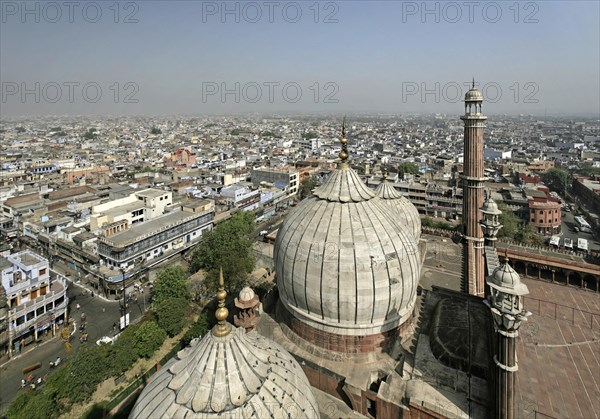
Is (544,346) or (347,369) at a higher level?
(544,346)

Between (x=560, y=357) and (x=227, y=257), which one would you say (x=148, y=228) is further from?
(x=560, y=357)

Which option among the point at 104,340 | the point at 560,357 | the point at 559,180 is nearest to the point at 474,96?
the point at 560,357

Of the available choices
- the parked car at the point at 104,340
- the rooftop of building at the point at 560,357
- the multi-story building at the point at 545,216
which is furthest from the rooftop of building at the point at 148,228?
the multi-story building at the point at 545,216

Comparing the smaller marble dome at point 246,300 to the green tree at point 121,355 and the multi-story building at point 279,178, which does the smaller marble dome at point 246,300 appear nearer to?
the green tree at point 121,355

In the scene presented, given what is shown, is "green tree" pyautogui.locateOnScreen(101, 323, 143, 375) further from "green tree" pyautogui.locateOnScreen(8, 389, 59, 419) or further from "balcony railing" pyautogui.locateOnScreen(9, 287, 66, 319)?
"balcony railing" pyautogui.locateOnScreen(9, 287, 66, 319)

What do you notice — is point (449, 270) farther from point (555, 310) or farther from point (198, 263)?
point (198, 263)

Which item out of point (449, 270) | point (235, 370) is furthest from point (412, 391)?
point (449, 270)
